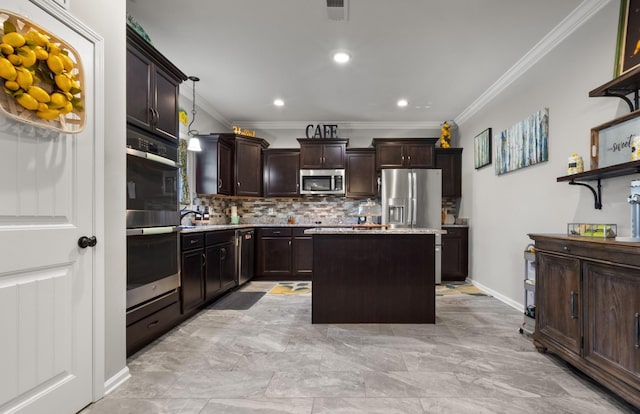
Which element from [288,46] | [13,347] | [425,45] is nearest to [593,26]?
[425,45]

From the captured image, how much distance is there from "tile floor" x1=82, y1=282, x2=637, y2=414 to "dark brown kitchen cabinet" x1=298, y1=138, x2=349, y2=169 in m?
2.91

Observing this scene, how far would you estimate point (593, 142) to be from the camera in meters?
2.31

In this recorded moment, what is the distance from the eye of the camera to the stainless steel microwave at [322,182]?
5266 millimetres

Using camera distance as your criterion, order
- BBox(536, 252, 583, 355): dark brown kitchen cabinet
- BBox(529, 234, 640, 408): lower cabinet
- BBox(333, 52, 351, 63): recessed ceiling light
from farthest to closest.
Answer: BBox(333, 52, 351, 63): recessed ceiling light
BBox(536, 252, 583, 355): dark brown kitchen cabinet
BBox(529, 234, 640, 408): lower cabinet

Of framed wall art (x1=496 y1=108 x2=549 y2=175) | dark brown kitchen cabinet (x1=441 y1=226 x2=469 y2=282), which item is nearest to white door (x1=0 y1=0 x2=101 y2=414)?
framed wall art (x1=496 y1=108 x2=549 y2=175)

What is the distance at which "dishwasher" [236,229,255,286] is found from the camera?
14.3 ft

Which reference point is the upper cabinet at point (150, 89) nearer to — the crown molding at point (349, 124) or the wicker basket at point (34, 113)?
the wicker basket at point (34, 113)

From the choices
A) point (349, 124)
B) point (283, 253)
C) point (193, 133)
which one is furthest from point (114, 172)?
point (349, 124)

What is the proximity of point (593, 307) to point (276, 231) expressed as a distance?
397 cm

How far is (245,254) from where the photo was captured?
4.59 metres

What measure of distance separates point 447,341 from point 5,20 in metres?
3.24

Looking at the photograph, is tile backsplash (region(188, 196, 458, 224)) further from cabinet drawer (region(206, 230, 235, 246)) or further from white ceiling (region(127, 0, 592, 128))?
white ceiling (region(127, 0, 592, 128))

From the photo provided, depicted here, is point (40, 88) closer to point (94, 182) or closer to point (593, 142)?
point (94, 182)

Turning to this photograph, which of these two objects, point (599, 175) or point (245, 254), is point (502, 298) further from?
point (245, 254)
